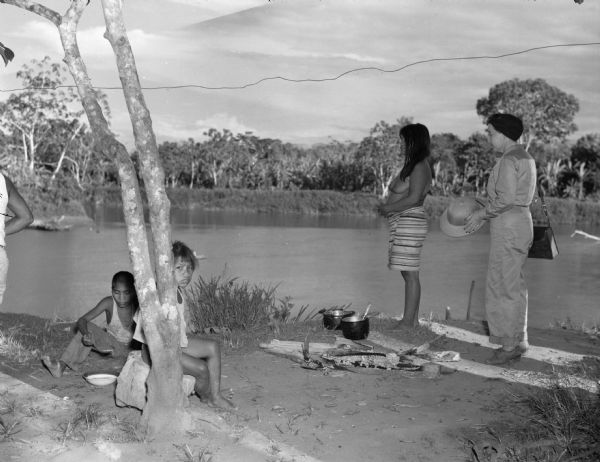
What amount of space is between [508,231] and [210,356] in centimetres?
167

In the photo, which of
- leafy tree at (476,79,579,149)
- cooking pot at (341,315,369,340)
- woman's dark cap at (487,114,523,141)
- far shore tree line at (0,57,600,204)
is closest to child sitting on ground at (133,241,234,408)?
cooking pot at (341,315,369,340)

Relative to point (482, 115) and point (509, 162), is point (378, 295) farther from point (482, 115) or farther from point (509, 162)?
point (482, 115)

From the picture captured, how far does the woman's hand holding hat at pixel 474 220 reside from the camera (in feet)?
13.2

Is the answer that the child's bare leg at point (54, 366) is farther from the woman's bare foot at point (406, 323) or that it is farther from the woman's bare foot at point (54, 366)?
the woman's bare foot at point (406, 323)

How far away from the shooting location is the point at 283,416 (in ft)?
9.99

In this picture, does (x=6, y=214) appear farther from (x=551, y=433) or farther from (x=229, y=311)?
A: (x=551, y=433)

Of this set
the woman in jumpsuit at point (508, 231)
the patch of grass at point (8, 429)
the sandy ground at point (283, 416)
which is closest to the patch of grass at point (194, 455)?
the sandy ground at point (283, 416)

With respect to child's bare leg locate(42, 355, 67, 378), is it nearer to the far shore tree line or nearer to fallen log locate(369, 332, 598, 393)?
fallen log locate(369, 332, 598, 393)

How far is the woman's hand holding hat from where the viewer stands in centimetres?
402

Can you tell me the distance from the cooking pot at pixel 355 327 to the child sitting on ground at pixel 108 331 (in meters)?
1.21

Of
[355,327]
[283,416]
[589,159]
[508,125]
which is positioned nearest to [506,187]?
[508,125]

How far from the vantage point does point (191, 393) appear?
317cm

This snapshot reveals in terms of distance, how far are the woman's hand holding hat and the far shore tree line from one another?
21.1 metres

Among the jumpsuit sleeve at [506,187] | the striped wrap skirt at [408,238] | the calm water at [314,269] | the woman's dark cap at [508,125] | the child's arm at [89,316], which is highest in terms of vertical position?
the woman's dark cap at [508,125]
